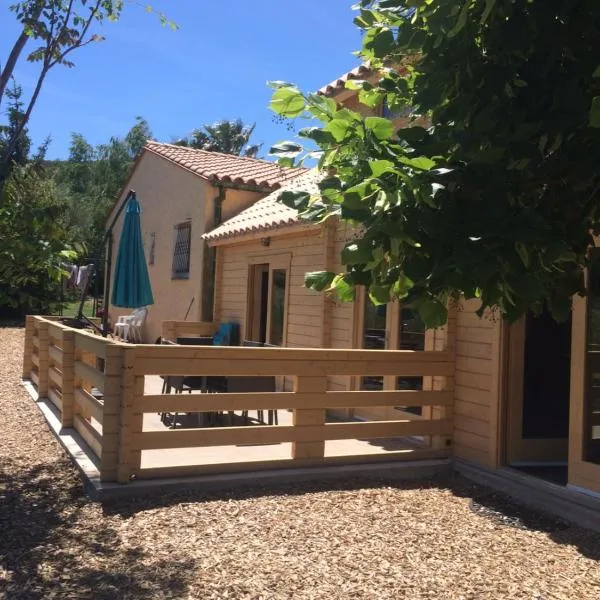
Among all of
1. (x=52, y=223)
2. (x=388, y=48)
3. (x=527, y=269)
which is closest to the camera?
(x=527, y=269)

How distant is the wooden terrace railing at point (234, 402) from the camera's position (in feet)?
17.3

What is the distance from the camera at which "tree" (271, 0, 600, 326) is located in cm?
197

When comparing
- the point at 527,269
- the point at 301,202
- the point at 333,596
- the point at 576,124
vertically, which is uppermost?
the point at 576,124

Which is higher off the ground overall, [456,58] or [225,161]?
[225,161]

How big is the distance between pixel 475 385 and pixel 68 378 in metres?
4.36

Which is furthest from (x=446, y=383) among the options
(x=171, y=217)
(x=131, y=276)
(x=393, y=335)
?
(x=171, y=217)

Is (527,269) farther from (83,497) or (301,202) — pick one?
(83,497)

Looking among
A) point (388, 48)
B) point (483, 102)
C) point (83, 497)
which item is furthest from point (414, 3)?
point (83, 497)

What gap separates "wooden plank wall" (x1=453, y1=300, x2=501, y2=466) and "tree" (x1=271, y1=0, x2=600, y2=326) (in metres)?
3.86

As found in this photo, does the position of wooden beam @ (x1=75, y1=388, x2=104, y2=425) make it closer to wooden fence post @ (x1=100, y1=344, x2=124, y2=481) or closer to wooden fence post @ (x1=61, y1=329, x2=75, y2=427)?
wooden fence post @ (x1=61, y1=329, x2=75, y2=427)

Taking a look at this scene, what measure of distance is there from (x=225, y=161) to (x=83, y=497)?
492 inches

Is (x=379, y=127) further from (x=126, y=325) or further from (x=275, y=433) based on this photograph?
(x=126, y=325)

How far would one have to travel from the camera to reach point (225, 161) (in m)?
16.7

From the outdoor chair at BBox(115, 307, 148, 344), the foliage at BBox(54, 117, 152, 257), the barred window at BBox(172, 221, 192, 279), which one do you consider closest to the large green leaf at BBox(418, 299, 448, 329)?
the barred window at BBox(172, 221, 192, 279)
